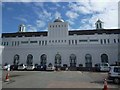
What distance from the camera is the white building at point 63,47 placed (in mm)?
57562

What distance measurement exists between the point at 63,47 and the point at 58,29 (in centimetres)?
853

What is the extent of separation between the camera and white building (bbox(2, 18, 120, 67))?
57562 mm

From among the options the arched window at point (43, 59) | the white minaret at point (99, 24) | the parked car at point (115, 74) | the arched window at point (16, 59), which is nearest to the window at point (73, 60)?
the arched window at point (43, 59)

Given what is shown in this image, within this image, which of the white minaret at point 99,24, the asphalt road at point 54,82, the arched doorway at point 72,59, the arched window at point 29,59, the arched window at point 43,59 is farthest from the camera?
the white minaret at point 99,24

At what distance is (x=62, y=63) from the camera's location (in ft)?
190

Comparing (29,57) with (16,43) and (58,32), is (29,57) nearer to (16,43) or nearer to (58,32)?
(16,43)

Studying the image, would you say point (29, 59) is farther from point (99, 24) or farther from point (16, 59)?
point (99, 24)

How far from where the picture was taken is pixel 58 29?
6316 centimetres

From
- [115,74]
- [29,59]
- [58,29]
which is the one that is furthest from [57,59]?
[115,74]

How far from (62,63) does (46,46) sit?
8.58 meters

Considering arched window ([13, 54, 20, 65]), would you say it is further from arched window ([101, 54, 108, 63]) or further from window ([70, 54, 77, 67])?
arched window ([101, 54, 108, 63])

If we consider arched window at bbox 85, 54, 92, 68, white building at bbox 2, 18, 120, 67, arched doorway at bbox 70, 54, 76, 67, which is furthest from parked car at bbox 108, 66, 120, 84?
arched doorway at bbox 70, 54, 76, 67

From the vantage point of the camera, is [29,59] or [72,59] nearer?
[72,59]

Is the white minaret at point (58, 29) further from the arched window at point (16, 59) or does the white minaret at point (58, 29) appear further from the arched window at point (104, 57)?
the arched window at point (104, 57)
